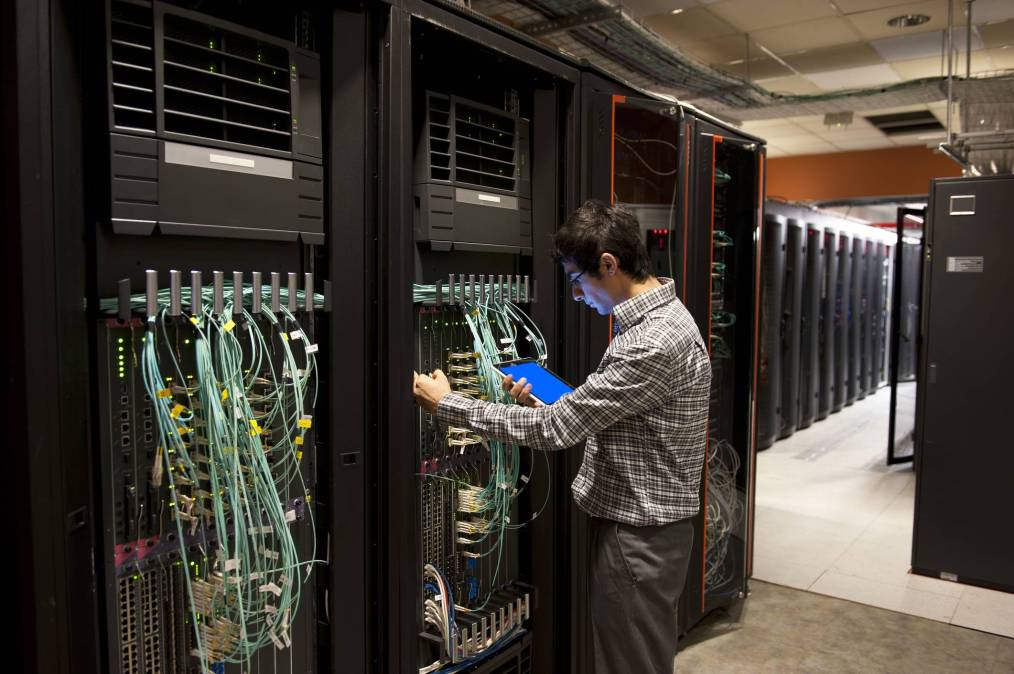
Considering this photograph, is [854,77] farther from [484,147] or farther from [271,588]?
[271,588]

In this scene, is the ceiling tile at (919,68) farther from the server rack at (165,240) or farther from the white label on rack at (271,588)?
the white label on rack at (271,588)

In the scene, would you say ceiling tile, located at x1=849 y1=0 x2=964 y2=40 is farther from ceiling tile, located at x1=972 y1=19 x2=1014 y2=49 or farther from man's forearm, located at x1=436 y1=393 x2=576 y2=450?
man's forearm, located at x1=436 y1=393 x2=576 y2=450

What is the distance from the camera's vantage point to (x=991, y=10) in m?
4.52

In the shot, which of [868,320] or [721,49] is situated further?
[868,320]

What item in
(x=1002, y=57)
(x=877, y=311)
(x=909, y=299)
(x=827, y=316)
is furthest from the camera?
(x=909, y=299)

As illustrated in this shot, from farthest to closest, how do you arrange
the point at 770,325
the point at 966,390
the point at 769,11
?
the point at 770,325
the point at 769,11
the point at 966,390

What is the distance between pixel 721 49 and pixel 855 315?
13.6ft

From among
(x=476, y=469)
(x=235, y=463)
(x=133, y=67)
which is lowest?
(x=476, y=469)

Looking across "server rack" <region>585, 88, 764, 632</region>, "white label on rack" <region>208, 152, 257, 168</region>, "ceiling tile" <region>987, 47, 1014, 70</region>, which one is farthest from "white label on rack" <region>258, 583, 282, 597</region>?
"ceiling tile" <region>987, 47, 1014, 70</region>

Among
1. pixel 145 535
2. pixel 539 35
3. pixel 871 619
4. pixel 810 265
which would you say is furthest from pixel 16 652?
pixel 810 265

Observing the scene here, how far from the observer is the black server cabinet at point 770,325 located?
19.8ft

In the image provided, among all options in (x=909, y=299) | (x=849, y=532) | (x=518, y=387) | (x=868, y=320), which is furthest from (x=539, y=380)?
(x=909, y=299)

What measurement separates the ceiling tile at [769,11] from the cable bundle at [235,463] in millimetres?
4142

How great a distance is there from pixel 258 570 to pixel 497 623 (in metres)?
0.82
